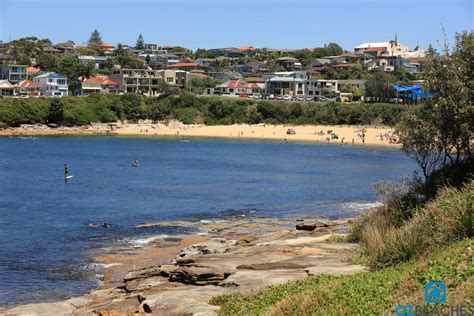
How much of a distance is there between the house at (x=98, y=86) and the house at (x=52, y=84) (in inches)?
160

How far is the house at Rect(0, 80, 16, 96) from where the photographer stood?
12706 cm

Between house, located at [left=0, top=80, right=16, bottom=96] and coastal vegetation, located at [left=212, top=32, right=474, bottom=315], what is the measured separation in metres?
112

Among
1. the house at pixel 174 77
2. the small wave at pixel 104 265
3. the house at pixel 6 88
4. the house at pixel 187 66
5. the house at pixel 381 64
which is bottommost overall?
the small wave at pixel 104 265

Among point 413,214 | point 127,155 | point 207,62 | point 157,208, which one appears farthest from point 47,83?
point 413,214

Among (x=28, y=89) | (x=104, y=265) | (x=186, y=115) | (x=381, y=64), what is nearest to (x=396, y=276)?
(x=104, y=265)

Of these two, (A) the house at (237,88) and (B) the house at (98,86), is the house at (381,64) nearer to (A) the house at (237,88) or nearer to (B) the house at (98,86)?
(A) the house at (237,88)

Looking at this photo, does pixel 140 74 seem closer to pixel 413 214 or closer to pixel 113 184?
pixel 113 184

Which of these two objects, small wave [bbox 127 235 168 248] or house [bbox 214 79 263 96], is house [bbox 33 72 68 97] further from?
small wave [bbox 127 235 168 248]

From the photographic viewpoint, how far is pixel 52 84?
13000 centimetres

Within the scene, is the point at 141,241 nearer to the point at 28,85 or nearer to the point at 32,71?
the point at 28,85

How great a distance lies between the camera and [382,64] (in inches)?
6604

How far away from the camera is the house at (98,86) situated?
446ft

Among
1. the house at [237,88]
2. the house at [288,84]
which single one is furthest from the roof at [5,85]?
the house at [288,84]

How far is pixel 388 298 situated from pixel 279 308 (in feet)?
7.07
